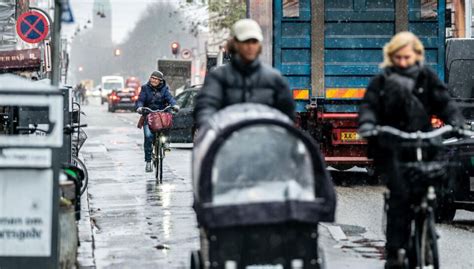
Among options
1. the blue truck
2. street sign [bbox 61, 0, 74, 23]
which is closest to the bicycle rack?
street sign [bbox 61, 0, 74, 23]

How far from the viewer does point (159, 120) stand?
64.1 ft

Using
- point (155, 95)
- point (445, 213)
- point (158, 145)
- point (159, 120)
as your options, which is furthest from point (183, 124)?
point (445, 213)

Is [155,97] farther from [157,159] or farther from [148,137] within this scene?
[157,159]

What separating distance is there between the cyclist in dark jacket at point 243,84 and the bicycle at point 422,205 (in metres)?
0.65

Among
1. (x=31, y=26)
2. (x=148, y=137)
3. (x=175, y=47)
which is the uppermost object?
(x=175, y=47)

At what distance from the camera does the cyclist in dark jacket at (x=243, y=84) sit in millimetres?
8141

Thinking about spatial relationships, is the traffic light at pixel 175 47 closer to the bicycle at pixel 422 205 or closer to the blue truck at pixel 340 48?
the blue truck at pixel 340 48

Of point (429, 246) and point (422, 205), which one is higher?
point (422, 205)

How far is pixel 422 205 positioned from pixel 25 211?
2.62 metres

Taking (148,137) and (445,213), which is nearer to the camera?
(445,213)

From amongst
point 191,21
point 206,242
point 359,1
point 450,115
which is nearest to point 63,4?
point 206,242

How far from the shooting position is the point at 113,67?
172m

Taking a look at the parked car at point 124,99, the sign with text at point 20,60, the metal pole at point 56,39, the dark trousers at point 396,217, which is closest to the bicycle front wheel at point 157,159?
the sign with text at point 20,60

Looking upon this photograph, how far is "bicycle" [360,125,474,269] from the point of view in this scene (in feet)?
26.7
